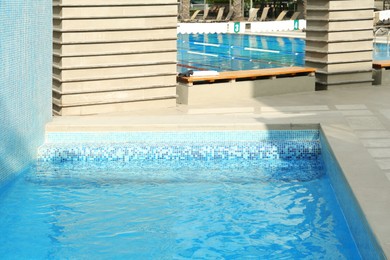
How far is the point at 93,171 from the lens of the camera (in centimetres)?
919

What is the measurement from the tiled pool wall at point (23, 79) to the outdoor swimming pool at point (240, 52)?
8959 millimetres

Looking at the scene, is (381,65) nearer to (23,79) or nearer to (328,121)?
(328,121)

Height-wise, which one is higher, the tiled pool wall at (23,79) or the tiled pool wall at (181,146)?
the tiled pool wall at (23,79)

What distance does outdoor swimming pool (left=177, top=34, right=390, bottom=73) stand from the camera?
799 inches

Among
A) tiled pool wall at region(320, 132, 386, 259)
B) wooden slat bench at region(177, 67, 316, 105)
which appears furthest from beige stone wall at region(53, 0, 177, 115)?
tiled pool wall at region(320, 132, 386, 259)

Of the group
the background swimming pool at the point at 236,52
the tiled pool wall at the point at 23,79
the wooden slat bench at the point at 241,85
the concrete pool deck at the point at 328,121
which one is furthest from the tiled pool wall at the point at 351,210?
the background swimming pool at the point at 236,52

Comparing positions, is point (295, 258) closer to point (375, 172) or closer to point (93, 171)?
point (375, 172)

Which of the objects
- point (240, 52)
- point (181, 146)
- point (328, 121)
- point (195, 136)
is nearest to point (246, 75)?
point (328, 121)

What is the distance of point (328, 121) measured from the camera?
9961 mm

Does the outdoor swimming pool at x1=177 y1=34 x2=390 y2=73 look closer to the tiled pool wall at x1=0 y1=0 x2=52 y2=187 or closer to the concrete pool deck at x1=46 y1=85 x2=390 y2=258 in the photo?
the concrete pool deck at x1=46 y1=85 x2=390 y2=258

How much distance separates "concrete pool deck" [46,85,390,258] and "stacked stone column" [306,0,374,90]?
31 centimetres

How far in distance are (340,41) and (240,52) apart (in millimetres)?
11032

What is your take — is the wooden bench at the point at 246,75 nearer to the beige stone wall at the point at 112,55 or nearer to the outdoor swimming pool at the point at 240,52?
the beige stone wall at the point at 112,55

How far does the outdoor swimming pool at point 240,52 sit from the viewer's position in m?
20.3
